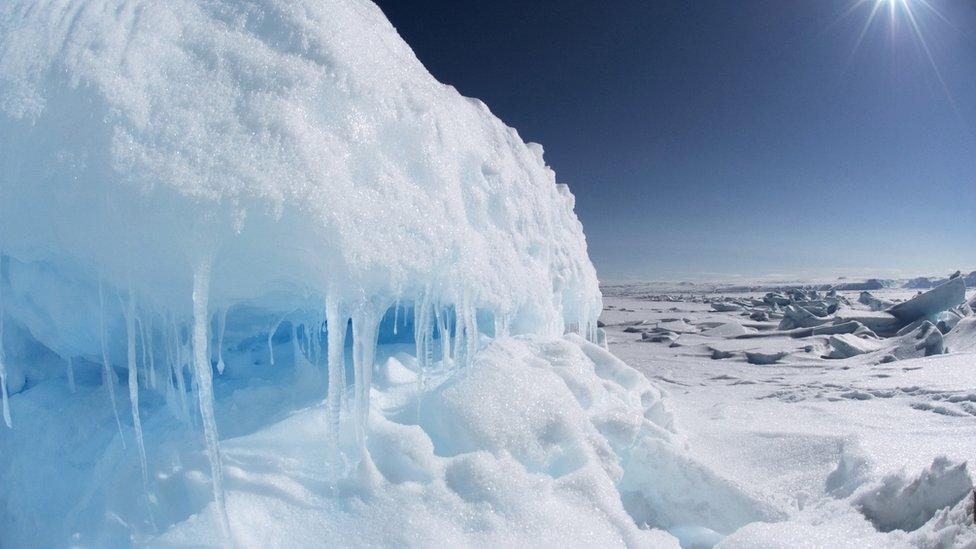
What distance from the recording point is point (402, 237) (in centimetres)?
218

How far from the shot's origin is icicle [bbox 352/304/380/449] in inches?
82.2

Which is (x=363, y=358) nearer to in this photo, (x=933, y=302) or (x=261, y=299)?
(x=261, y=299)

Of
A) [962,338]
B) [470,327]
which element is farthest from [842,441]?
[962,338]

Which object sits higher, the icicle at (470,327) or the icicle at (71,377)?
the icicle at (470,327)

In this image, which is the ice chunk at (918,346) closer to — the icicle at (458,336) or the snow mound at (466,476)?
the snow mound at (466,476)

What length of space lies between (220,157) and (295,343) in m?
1.41

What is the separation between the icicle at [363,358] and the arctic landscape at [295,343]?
0.01m

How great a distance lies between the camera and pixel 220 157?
184cm

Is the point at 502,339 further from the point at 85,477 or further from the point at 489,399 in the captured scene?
the point at 85,477

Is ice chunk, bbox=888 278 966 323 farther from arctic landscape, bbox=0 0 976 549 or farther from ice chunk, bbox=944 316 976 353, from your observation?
arctic landscape, bbox=0 0 976 549

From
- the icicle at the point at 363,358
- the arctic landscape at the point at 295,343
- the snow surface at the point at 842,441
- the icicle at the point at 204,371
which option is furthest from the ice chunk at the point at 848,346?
the icicle at the point at 204,371

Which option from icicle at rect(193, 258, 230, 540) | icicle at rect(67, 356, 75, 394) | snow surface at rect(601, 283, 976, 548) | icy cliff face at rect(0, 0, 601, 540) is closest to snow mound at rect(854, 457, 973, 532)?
snow surface at rect(601, 283, 976, 548)

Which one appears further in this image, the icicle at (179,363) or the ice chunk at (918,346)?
the ice chunk at (918,346)

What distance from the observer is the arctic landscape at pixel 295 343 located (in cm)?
181
